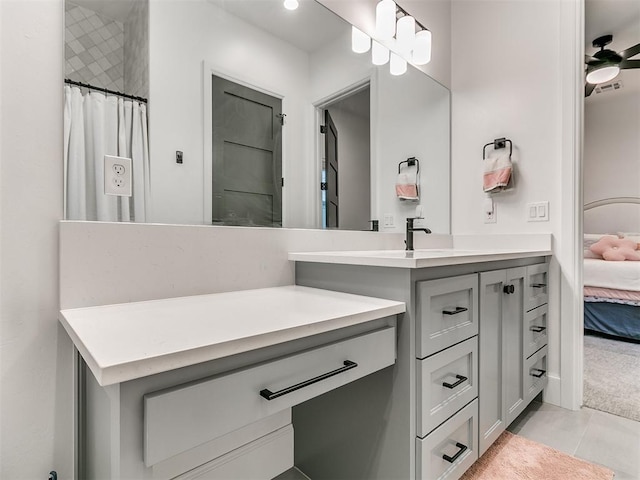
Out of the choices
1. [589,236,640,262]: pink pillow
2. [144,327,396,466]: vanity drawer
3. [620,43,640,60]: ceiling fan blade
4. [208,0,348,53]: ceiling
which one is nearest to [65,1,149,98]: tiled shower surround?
[208,0,348,53]: ceiling

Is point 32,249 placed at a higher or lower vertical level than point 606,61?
lower

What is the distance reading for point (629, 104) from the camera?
4.04 metres

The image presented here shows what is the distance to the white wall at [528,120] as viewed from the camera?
182 centimetres

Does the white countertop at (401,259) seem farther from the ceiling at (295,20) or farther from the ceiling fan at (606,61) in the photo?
the ceiling fan at (606,61)

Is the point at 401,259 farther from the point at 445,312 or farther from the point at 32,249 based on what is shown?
the point at 32,249

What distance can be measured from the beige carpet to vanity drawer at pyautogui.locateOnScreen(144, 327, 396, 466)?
862 millimetres

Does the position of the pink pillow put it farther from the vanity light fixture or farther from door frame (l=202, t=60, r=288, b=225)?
door frame (l=202, t=60, r=288, b=225)

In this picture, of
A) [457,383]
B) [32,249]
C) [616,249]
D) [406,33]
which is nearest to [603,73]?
[616,249]

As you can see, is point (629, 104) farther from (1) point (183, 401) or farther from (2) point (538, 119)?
(1) point (183, 401)

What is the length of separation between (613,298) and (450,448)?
115 inches

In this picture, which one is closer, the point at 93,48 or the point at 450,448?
the point at 93,48

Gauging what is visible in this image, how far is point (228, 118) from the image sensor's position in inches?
50.7

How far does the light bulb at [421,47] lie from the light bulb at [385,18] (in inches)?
9.7

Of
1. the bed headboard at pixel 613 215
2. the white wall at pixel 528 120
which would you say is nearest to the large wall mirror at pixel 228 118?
the white wall at pixel 528 120
